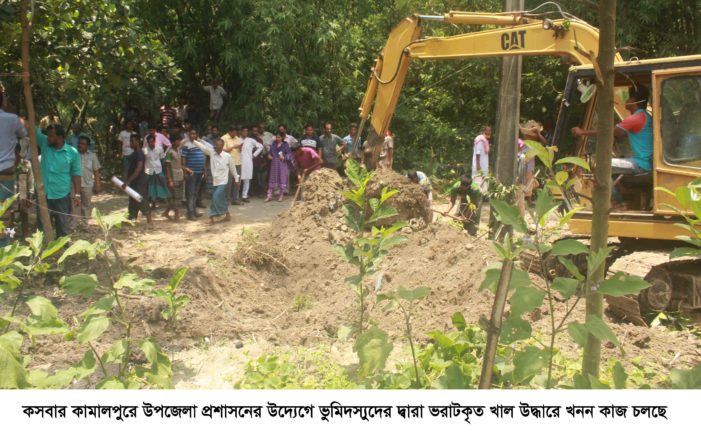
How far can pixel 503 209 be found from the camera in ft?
9.68

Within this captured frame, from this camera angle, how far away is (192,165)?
1232cm

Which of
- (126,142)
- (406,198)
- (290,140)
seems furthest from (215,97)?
(406,198)

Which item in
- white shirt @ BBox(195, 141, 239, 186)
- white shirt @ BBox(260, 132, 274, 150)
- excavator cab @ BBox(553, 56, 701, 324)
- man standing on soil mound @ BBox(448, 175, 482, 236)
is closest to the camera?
excavator cab @ BBox(553, 56, 701, 324)

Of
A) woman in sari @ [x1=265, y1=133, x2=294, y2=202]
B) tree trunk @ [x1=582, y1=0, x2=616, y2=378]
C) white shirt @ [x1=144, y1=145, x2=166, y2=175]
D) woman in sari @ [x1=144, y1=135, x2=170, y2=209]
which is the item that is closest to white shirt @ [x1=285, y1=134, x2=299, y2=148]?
woman in sari @ [x1=265, y1=133, x2=294, y2=202]

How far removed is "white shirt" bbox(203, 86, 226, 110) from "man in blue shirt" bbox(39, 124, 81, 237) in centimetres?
744

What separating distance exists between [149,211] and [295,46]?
6.69 metres

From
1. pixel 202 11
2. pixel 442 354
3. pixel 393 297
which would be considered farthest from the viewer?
pixel 202 11

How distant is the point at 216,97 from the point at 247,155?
10.3 ft

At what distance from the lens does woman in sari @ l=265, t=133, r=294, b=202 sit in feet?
47.8

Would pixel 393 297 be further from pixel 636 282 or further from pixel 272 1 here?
pixel 272 1

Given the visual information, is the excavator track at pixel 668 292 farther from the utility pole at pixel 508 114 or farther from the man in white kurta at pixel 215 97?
the man in white kurta at pixel 215 97

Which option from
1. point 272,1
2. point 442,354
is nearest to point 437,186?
point 272,1

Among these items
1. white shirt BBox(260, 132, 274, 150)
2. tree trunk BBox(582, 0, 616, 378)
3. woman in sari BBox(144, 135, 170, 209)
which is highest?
white shirt BBox(260, 132, 274, 150)

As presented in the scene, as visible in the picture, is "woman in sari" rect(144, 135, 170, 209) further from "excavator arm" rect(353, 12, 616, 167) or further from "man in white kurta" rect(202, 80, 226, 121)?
"man in white kurta" rect(202, 80, 226, 121)
